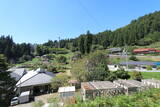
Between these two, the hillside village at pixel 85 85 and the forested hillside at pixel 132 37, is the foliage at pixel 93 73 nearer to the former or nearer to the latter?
the hillside village at pixel 85 85

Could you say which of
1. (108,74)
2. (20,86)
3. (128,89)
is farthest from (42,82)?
(128,89)

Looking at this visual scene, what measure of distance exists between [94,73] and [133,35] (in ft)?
206

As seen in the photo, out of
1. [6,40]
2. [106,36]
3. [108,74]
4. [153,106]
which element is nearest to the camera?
[153,106]

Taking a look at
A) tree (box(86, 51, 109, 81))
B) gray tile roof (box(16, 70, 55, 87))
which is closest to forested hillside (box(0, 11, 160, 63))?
tree (box(86, 51, 109, 81))

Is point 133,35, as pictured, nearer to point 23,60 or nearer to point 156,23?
point 156,23

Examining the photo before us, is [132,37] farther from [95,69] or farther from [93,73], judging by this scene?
[93,73]

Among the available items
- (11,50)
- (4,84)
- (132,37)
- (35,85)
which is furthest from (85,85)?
(132,37)

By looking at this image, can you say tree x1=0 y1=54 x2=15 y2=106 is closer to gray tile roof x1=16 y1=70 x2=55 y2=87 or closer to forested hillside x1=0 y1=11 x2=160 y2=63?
gray tile roof x1=16 y1=70 x2=55 y2=87

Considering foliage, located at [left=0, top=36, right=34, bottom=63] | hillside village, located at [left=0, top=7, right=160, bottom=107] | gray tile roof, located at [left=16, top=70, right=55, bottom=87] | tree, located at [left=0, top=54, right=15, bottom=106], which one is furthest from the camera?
foliage, located at [left=0, top=36, right=34, bottom=63]

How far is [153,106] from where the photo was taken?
5.77m

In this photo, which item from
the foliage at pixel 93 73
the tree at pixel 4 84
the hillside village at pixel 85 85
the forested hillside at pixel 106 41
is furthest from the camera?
the forested hillside at pixel 106 41

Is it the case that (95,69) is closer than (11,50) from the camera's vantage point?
Yes

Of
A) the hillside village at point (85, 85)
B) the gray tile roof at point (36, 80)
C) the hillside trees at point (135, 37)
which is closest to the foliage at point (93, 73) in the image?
the hillside village at point (85, 85)

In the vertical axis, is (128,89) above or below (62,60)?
below
